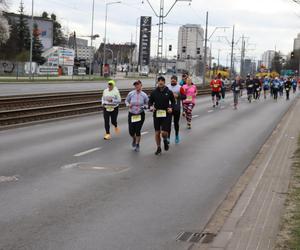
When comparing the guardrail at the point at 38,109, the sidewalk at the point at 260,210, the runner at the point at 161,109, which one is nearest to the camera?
the sidewalk at the point at 260,210

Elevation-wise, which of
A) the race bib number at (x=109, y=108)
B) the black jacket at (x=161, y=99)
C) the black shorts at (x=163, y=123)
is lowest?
the black shorts at (x=163, y=123)

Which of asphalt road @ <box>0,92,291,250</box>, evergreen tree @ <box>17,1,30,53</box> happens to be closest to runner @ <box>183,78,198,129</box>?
asphalt road @ <box>0,92,291,250</box>

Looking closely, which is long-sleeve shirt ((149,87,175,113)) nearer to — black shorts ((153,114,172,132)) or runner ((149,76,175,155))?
runner ((149,76,175,155))

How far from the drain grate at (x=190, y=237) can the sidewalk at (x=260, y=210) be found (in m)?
0.19

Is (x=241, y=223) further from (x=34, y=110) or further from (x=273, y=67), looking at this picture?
(x=273, y=67)

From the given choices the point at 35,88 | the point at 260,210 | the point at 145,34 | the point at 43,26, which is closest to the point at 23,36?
the point at 43,26

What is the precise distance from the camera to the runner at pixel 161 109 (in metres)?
13.0

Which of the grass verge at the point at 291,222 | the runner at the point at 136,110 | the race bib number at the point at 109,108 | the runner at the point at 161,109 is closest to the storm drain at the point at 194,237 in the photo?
the grass verge at the point at 291,222

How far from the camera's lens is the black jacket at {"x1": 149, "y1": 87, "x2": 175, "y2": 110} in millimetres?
13031

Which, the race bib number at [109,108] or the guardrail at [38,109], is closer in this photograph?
the race bib number at [109,108]

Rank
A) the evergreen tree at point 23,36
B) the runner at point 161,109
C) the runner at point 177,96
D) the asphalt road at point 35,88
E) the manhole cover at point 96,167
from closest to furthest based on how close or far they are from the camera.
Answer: the manhole cover at point 96,167 < the runner at point 161,109 < the runner at point 177,96 < the asphalt road at point 35,88 < the evergreen tree at point 23,36

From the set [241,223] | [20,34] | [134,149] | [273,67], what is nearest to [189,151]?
[134,149]

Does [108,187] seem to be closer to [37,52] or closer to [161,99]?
[161,99]

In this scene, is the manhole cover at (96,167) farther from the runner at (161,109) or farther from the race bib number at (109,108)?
the race bib number at (109,108)
